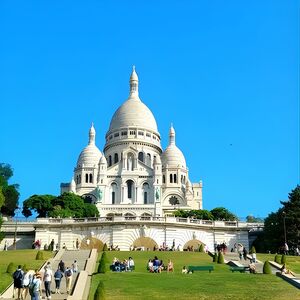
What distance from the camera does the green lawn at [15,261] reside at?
1165 inches

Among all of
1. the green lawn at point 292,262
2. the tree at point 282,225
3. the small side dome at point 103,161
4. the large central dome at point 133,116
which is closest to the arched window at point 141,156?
the large central dome at point 133,116

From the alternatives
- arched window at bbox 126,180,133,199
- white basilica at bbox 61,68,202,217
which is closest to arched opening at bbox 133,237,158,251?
white basilica at bbox 61,68,202,217

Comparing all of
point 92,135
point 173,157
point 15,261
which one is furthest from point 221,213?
point 15,261

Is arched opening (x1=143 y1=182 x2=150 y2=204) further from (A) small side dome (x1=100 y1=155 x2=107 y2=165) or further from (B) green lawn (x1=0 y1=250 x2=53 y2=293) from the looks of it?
→ (B) green lawn (x1=0 y1=250 x2=53 y2=293)

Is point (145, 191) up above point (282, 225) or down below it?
above

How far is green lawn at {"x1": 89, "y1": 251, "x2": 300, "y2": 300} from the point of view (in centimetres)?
2536

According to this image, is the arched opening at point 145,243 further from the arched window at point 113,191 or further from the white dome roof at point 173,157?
the white dome roof at point 173,157

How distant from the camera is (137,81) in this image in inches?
5177

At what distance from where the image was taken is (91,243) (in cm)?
5734

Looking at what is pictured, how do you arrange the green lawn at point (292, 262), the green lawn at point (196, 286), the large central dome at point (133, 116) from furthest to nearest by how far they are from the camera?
the large central dome at point (133, 116) → the green lawn at point (292, 262) → the green lawn at point (196, 286)

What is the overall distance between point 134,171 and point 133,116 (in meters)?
14.7

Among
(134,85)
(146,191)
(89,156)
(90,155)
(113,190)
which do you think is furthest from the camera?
(134,85)

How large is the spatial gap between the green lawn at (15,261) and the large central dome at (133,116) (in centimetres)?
7505

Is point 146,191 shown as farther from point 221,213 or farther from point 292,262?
point 292,262
